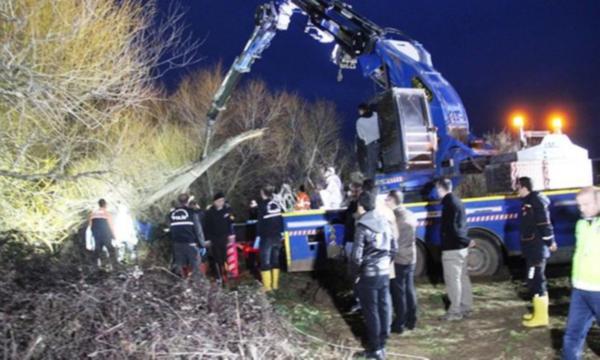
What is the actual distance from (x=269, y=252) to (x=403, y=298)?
10.4ft

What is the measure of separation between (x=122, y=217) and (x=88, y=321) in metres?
8.54

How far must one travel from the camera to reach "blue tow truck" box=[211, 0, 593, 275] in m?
8.97

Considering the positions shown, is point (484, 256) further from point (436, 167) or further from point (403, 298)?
point (403, 298)

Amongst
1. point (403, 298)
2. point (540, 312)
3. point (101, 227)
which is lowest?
point (540, 312)

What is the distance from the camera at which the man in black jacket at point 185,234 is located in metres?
9.02

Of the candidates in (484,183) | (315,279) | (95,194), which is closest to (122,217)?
(95,194)

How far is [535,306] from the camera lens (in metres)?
6.55

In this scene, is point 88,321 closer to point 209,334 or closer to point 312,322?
point 209,334

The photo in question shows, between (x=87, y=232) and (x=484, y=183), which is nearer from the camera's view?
(x=484, y=183)

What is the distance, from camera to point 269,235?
928cm

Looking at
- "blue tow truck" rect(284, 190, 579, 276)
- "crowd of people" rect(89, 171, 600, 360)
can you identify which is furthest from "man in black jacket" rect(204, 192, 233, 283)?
"blue tow truck" rect(284, 190, 579, 276)

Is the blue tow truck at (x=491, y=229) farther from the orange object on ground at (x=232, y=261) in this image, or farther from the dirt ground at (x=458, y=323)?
the orange object on ground at (x=232, y=261)

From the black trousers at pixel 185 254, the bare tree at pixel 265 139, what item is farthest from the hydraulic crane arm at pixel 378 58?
the bare tree at pixel 265 139

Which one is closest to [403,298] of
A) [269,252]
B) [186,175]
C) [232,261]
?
[269,252]
